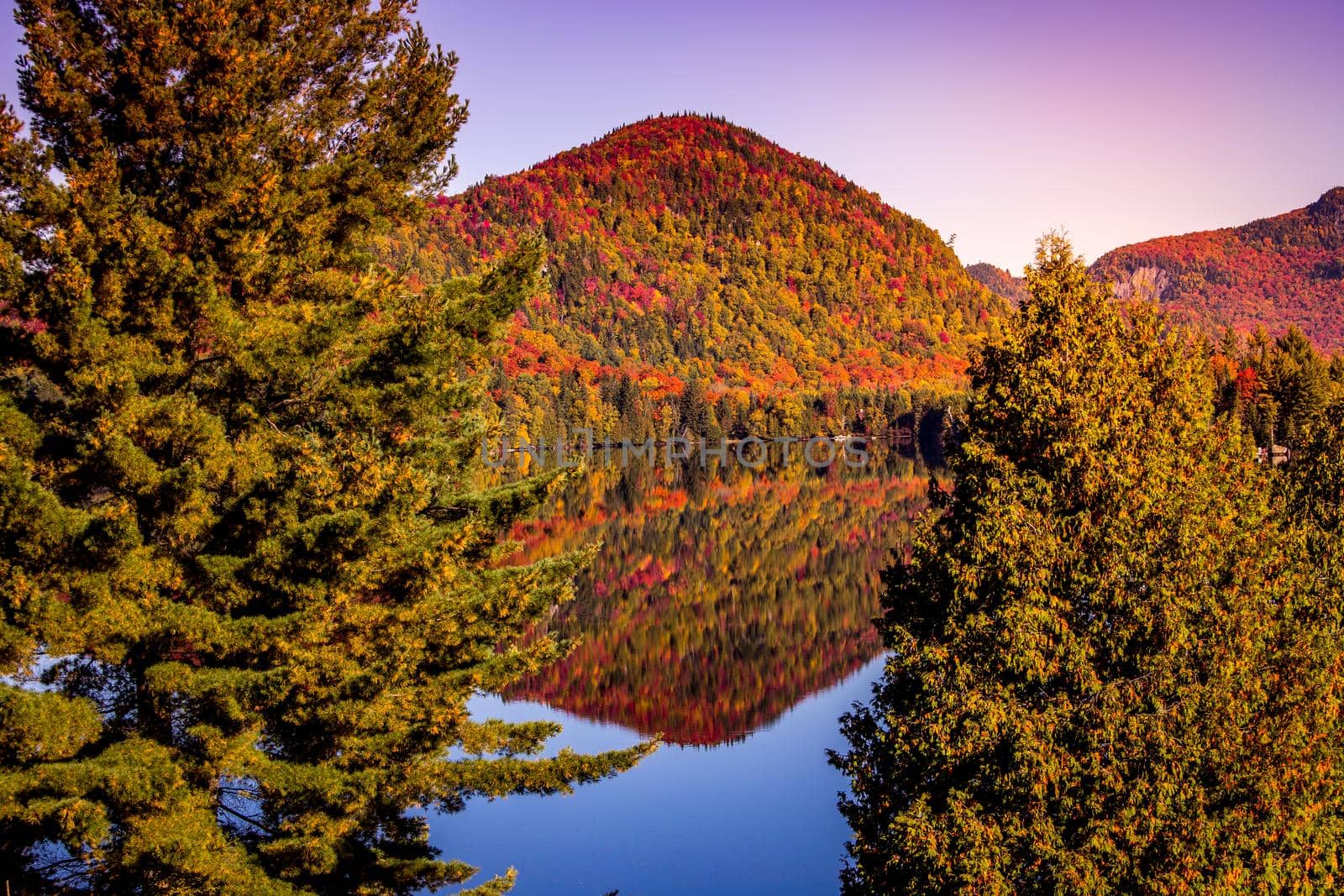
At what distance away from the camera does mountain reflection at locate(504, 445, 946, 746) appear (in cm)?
3284

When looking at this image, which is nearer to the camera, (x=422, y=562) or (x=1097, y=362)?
(x=422, y=562)

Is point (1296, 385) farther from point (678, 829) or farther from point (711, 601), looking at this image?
point (678, 829)

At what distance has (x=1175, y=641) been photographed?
9.94 m

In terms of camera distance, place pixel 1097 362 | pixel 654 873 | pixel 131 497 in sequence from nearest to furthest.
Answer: pixel 131 497 → pixel 1097 362 → pixel 654 873

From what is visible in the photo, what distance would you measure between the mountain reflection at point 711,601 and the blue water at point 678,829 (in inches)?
117

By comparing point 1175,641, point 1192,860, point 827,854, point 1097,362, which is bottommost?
point 827,854

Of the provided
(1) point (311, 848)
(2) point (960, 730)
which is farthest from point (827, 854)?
(1) point (311, 848)

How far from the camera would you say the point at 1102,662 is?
416 inches

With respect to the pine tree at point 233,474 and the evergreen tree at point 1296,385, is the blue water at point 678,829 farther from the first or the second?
the evergreen tree at point 1296,385

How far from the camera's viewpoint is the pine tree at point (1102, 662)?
9.72 m

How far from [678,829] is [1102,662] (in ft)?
44.5

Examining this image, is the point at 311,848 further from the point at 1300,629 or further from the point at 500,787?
the point at 1300,629

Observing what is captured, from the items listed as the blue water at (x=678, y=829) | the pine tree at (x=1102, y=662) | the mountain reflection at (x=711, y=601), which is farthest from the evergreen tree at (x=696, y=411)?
the pine tree at (x=1102, y=662)

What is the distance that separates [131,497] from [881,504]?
7049 centimetres
